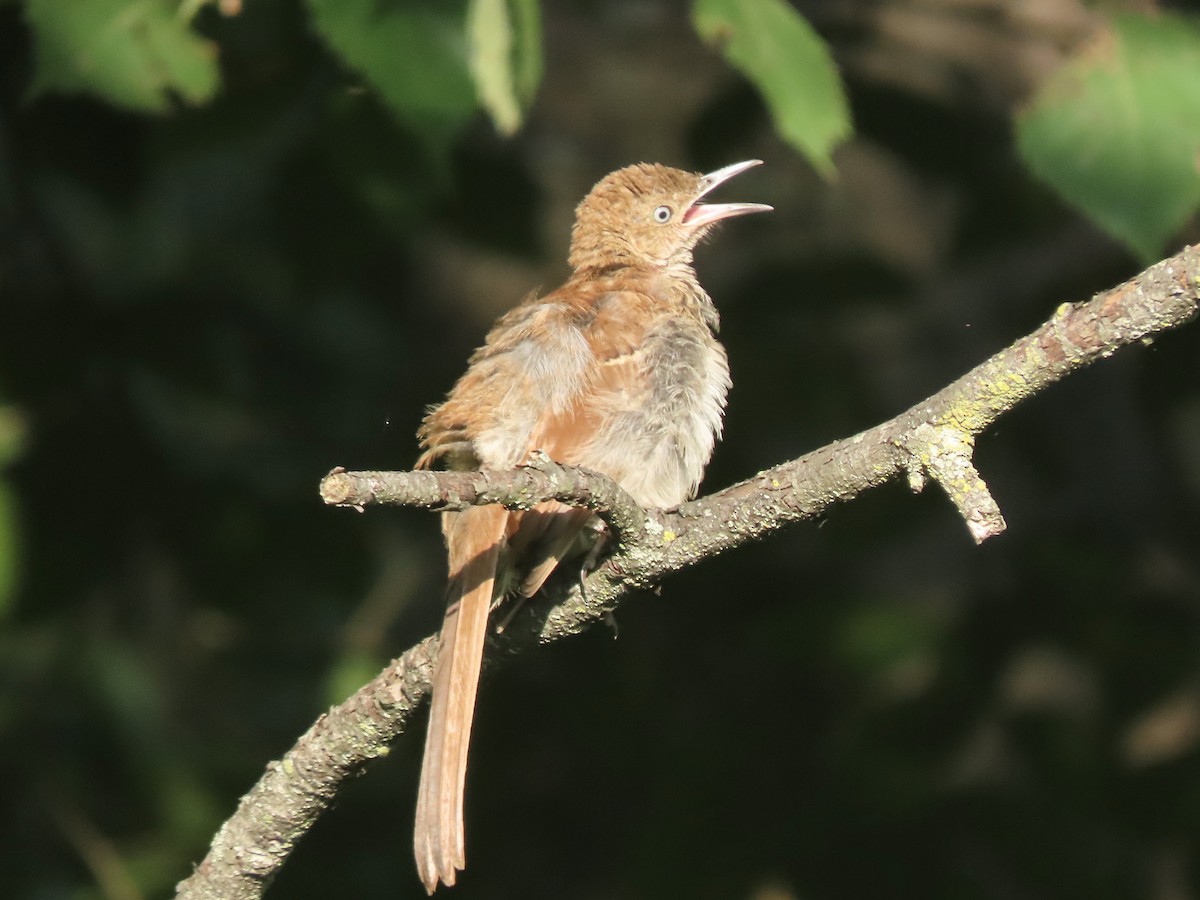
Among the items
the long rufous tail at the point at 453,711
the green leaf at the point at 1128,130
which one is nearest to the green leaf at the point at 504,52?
the long rufous tail at the point at 453,711

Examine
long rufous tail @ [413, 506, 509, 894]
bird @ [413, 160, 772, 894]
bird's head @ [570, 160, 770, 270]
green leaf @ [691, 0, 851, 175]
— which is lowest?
long rufous tail @ [413, 506, 509, 894]

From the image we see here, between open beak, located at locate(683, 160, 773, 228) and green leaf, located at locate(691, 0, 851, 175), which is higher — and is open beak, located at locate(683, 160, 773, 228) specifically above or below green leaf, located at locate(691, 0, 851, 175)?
above

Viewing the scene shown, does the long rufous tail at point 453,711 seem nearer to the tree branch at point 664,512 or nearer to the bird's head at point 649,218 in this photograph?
the tree branch at point 664,512

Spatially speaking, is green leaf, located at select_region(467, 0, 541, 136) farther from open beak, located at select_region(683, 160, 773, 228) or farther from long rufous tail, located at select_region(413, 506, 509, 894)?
open beak, located at select_region(683, 160, 773, 228)

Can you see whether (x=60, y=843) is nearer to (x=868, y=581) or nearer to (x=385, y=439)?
(x=385, y=439)

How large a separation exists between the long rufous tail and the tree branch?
0.08 meters

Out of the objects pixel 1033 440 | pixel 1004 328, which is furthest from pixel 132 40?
pixel 1004 328

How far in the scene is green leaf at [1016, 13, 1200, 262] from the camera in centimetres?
321

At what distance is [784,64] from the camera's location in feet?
10.5

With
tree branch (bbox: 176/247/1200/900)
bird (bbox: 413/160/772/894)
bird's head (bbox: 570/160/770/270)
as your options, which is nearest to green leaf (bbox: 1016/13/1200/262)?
tree branch (bbox: 176/247/1200/900)

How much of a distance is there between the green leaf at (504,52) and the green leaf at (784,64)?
13.1 inches

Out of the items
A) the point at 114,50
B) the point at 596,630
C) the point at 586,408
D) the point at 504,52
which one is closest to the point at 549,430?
the point at 586,408

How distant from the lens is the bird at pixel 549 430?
326cm

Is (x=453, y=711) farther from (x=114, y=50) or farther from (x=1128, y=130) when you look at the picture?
(x=1128, y=130)
